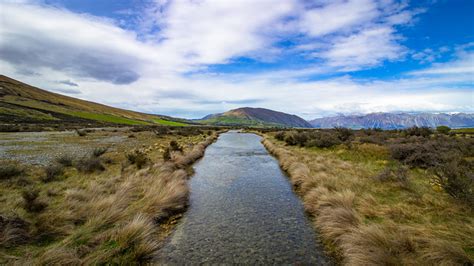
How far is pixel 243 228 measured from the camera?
819cm

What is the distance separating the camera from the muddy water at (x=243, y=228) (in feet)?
21.4

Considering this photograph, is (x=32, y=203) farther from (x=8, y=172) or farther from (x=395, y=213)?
(x=395, y=213)

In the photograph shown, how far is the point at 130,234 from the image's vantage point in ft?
21.5

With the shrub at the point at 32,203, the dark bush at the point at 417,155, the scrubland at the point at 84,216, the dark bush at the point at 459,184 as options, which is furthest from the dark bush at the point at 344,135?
the shrub at the point at 32,203

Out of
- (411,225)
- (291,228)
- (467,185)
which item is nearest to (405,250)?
(411,225)

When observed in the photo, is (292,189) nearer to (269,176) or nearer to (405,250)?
(269,176)

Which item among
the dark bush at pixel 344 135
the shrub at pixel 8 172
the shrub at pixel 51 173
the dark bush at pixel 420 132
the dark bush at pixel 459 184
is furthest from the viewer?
the dark bush at pixel 420 132

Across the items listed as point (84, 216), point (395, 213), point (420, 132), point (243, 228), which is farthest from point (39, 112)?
point (420, 132)

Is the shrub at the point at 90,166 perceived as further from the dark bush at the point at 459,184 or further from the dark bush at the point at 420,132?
the dark bush at the point at 420,132

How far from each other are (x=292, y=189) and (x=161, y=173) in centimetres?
790

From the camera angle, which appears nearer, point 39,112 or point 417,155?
point 417,155

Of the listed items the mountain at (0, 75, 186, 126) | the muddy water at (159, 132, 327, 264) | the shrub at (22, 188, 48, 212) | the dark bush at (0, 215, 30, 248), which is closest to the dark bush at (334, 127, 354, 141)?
the muddy water at (159, 132, 327, 264)

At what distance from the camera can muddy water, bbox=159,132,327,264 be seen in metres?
6.51

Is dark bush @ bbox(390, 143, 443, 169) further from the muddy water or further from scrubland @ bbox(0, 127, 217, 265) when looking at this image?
scrubland @ bbox(0, 127, 217, 265)
